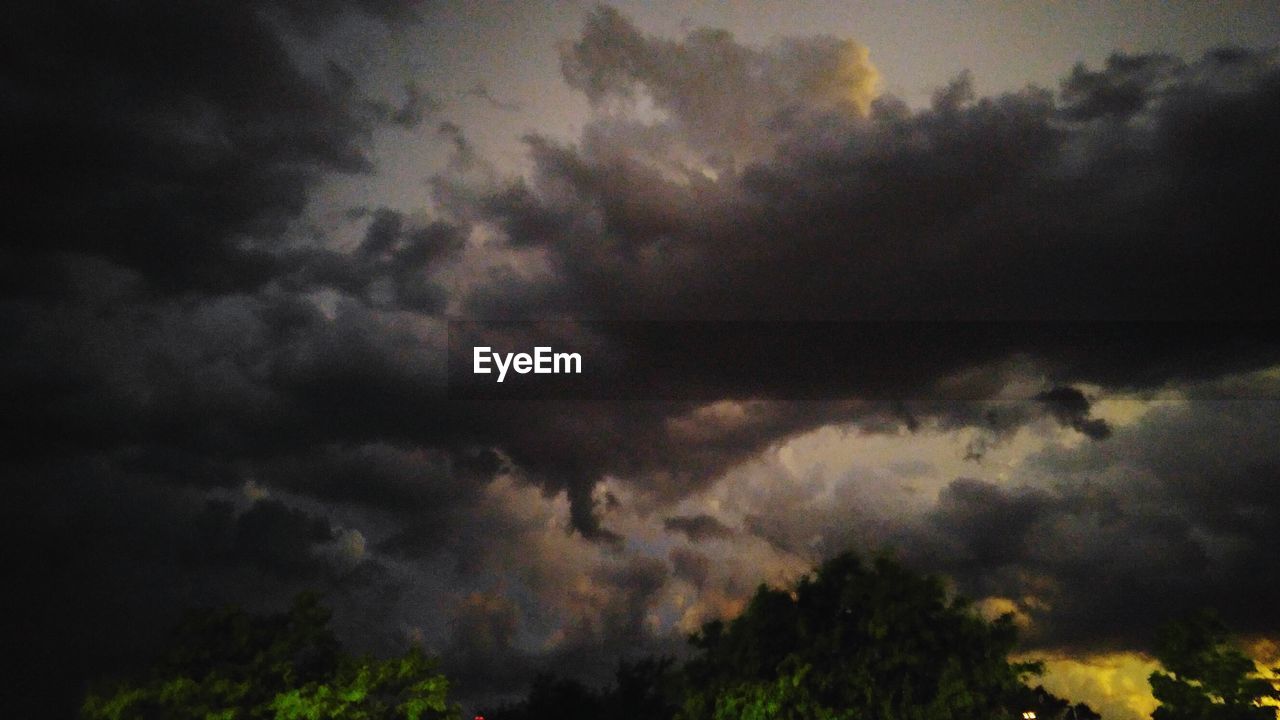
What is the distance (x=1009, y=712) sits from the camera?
29375 millimetres

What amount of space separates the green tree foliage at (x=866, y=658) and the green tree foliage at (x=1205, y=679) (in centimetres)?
674

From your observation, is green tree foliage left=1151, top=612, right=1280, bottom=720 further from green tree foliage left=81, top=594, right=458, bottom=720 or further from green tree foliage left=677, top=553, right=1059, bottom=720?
green tree foliage left=81, top=594, right=458, bottom=720

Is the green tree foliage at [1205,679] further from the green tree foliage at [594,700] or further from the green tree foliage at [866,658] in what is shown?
the green tree foliage at [594,700]

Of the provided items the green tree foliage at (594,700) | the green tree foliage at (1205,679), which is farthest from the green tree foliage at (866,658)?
the green tree foliage at (594,700)

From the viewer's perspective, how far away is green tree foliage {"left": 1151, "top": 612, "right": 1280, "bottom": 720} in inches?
1281

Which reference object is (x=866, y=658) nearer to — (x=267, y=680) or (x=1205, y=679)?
(x=1205, y=679)

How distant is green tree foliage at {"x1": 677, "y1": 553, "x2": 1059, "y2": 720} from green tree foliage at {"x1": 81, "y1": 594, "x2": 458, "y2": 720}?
31.7 ft

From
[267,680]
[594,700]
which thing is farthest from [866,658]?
[594,700]

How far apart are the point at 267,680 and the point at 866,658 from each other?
19132 millimetres

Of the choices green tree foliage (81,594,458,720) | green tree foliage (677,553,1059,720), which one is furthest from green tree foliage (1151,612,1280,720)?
green tree foliage (81,594,458,720)

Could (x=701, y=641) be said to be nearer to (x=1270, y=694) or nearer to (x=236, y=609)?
(x=236, y=609)

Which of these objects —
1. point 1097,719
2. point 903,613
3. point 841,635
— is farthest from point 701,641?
point 1097,719

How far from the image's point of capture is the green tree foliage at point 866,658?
29.2 metres

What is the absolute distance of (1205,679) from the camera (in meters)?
33.5
